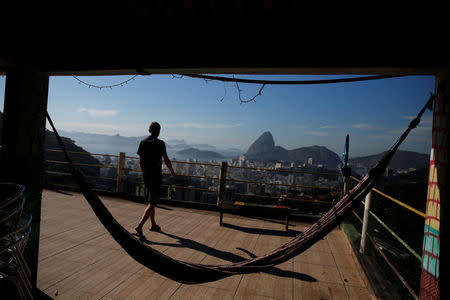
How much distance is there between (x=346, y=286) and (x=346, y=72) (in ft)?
6.51

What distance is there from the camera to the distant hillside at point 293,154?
2934 centimetres

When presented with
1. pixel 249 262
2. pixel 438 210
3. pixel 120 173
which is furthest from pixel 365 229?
pixel 120 173

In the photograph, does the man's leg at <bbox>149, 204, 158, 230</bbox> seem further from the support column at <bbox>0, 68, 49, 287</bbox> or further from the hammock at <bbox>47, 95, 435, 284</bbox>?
the hammock at <bbox>47, 95, 435, 284</bbox>

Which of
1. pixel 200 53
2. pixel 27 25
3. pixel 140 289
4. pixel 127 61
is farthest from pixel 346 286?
pixel 27 25

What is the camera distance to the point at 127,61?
1.64 m

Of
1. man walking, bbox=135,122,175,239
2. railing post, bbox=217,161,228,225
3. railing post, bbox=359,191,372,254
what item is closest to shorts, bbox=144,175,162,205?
man walking, bbox=135,122,175,239

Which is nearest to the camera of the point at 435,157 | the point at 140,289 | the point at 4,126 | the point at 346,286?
the point at 435,157

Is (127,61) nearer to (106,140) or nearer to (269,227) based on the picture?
(269,227)

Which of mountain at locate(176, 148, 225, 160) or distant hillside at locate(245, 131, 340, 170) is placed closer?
distant hillside at locate(245, 131, 340, 170)

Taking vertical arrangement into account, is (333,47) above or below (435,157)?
above

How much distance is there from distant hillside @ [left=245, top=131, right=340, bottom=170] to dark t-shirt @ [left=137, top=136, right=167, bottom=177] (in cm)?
256

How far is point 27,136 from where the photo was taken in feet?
5.98

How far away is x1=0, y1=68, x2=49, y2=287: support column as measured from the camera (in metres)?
1.76

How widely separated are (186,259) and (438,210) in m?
2.28
